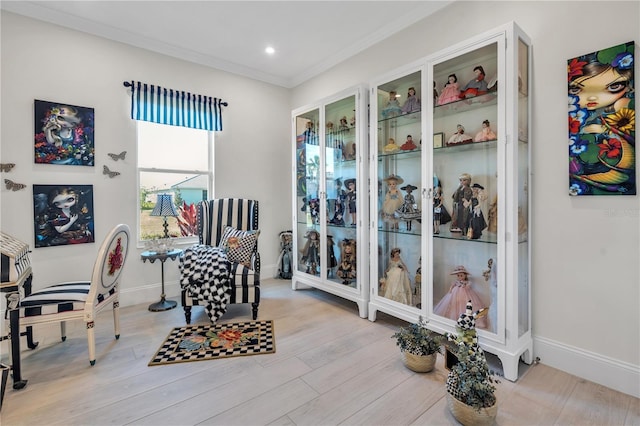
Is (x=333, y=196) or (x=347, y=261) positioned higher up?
(x=333, y=196)

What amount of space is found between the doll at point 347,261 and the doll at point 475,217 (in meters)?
1.18

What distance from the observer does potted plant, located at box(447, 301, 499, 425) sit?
4.90ft

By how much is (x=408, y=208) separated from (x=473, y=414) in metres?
1.56

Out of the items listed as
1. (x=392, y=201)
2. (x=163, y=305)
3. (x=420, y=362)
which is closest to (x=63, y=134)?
(x=163, y=305)

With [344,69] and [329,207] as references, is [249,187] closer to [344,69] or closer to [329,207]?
[329,207]

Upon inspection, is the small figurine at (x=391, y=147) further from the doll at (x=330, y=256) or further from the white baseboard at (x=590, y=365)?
the white baseboard at (x=590, y=365)

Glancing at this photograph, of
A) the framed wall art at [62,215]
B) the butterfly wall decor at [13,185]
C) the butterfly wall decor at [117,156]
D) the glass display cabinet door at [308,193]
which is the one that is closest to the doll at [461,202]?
the glass display cabinet door at [308,193]

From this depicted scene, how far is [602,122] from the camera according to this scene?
184 cm

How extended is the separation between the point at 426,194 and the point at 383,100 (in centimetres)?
99

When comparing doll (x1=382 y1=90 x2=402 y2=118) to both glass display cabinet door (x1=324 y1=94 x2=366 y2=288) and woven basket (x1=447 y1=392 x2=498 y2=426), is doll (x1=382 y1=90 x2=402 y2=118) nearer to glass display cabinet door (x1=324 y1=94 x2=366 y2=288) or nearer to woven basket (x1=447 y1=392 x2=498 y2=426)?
glass display cabinet door (x1=324 y1=94 x2=366 y2=288)

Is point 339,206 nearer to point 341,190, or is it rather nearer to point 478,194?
point 341,190

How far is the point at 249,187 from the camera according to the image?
4203 mm

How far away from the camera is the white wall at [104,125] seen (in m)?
2.73

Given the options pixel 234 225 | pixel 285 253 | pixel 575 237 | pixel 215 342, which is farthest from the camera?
pixel 285 253
